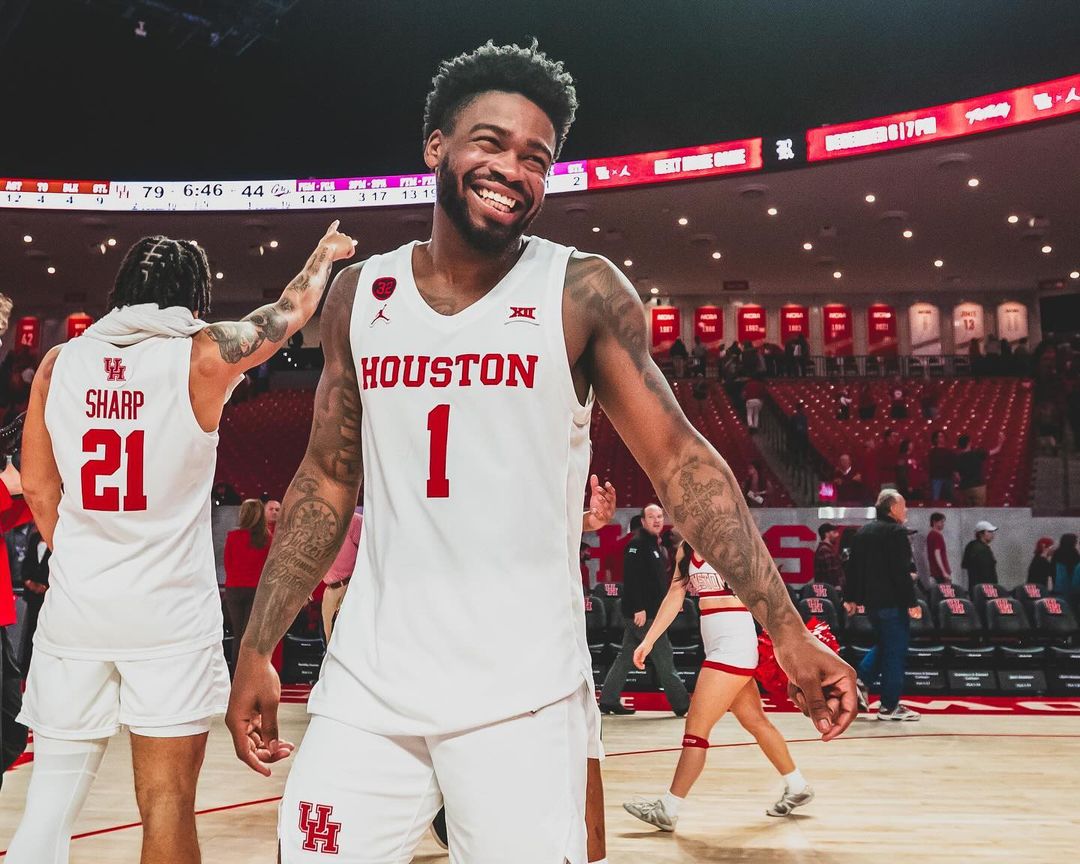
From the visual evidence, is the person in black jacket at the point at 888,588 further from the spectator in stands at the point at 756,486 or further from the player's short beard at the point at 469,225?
the player's short beard at the point at 469,225

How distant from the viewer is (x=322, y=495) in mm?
2078

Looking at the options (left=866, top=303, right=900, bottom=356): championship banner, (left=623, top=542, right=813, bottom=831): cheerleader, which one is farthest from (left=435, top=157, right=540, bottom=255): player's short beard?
(left=866, top=303, right=900, bottom=356): championship banner

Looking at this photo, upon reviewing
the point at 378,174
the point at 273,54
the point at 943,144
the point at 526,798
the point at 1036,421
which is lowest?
the point at 526,798

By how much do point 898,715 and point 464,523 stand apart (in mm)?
7546

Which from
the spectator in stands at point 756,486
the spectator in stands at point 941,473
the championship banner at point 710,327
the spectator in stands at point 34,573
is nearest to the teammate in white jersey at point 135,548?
the spectator in stands at point 34,573

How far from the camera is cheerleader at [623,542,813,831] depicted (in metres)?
4.98

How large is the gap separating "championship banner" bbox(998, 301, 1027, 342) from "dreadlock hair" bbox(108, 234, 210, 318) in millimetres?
25530

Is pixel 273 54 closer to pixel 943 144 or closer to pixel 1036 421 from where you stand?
pixel 943 144

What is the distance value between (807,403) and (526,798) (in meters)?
18.0

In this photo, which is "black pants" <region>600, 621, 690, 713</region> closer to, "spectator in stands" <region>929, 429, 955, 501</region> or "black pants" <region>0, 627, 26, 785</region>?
"black pants" <region>0, 627, 26, 785</region>

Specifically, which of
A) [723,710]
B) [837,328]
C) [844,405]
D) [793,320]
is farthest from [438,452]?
[837,328]

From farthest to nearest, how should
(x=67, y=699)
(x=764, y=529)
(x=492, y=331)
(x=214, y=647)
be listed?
(x=764, y=529) < (x=214, y=647) < (x=67, y=699) < (x=492, y=331)

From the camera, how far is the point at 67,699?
2.56 metres

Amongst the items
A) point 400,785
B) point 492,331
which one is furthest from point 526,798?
point 492,331
